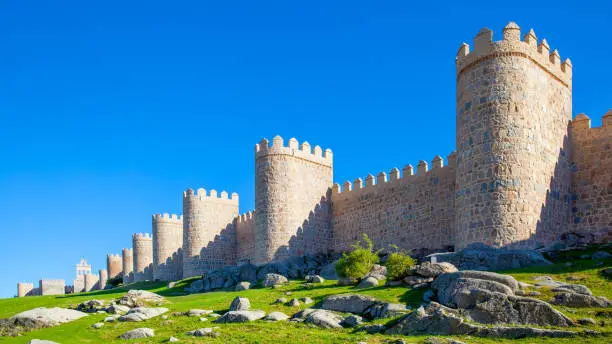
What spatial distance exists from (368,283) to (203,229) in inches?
995

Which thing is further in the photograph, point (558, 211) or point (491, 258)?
point (558, 211)

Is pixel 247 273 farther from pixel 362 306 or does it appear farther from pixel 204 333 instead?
pixel 204 333

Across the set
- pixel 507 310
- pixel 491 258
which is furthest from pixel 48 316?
pixel 491 258

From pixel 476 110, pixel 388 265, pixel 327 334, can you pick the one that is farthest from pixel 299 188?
pixel 327 334

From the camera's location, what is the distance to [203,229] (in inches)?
1802

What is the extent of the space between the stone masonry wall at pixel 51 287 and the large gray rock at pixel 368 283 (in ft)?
196

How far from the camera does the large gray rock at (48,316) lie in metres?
19.5

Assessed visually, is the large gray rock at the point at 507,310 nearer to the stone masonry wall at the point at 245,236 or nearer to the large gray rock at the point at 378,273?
the large gray rock at the point at 378,273

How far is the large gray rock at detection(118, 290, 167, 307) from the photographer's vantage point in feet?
76.7

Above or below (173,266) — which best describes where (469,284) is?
above

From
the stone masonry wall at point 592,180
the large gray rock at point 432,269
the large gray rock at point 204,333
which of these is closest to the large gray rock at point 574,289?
the large gray rock at point 432,269

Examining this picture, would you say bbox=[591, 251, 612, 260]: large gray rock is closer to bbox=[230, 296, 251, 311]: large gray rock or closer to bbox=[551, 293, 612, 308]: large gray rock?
bbox=[551, 293, 612, 308]: large gray rock

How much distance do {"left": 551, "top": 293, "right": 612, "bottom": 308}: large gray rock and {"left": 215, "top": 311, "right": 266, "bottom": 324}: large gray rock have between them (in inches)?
302

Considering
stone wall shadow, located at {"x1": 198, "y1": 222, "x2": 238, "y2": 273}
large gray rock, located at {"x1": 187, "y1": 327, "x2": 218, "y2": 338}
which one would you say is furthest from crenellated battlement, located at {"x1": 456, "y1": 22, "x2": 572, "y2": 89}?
stone wall shadow, located at {"x1": 198, "y1": 222, "x2": 238, "y2": 273}
